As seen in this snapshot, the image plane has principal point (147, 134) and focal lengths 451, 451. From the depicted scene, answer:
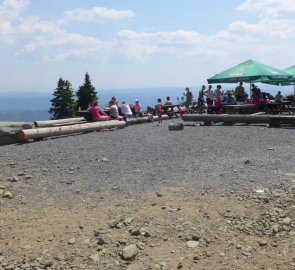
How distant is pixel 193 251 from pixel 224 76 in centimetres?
1619

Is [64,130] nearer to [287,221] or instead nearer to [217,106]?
Answer: [217,106]

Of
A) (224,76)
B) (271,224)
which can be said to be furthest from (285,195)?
(224,76)

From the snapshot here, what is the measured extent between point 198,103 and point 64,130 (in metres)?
11.2

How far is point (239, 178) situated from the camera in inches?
352

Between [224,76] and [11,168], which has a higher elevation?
[224,76]

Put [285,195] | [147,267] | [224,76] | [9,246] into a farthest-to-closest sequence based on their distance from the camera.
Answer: [224,76] → [285,195] → [9,246] → [147,267]

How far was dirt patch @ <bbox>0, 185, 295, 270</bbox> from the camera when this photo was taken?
6.07 metres

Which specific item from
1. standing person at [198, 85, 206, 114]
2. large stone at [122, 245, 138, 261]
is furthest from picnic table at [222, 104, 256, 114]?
large stone at [122, 245, 138, 261]

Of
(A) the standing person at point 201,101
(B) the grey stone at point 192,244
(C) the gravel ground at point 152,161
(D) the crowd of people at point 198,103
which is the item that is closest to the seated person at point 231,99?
(D) the crowd of people at point 198,103

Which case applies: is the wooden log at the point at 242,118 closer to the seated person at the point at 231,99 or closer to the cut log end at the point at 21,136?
the seated person at the point at 231,99

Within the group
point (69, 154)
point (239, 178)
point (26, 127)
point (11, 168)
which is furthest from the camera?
point (26, 127)

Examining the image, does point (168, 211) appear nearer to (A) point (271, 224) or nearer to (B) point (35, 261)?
(A) point (271, 224)

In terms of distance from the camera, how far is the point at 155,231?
6.77 m

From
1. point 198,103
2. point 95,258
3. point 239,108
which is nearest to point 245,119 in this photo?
point 239,108
